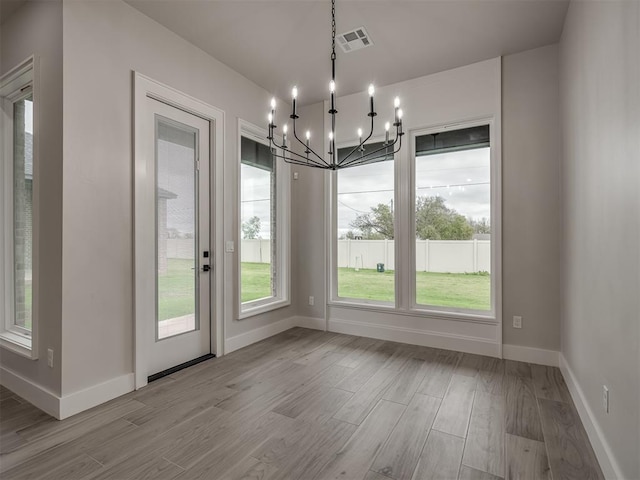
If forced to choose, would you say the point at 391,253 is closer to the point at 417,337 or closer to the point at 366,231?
the point at 366,231

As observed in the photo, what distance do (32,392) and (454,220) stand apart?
13.7 ft

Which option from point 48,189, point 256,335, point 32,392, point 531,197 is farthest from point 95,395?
point 531,197

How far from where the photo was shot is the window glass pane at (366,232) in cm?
426

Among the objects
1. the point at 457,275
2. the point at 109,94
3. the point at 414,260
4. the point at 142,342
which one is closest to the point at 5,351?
the point at 142,342

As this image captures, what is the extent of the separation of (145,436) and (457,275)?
129 inches

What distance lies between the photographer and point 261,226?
4.34 metres

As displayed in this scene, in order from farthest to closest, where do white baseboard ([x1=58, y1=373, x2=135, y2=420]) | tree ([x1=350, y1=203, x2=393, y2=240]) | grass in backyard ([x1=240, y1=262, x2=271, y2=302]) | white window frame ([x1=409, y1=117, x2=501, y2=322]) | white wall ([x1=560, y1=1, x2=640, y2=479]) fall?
tree ([x1=350, y1=203, x2=393, y2=240]) → grass in backyard ([x1=240, y1=262, x2=271, y2=302]) → white window frame ([x1=409, y1=117, x2=501, y2=322]) → white baseboard ([x1=58, y1=373, x2=135, y2=420]) → white wall ([x1=560, y1=1, x2=640, y2=479])

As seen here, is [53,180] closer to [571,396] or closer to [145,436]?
[145,436]

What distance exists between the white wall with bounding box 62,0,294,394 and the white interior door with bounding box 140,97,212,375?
0.24m

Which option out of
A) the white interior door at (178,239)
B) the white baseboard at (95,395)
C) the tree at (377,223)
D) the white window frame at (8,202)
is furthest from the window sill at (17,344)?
the tree at (377,223)

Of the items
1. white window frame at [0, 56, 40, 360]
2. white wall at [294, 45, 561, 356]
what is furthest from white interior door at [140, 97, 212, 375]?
white wall at [294, 45, 561, 356]

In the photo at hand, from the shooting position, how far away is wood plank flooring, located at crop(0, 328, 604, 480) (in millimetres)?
1819

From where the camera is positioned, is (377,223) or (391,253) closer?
(391,253)

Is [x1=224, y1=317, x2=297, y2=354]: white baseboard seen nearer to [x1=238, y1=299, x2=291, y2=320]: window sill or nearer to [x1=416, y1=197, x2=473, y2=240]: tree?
[x1=238, y1=299, x2=291, y2=320]: window sill
